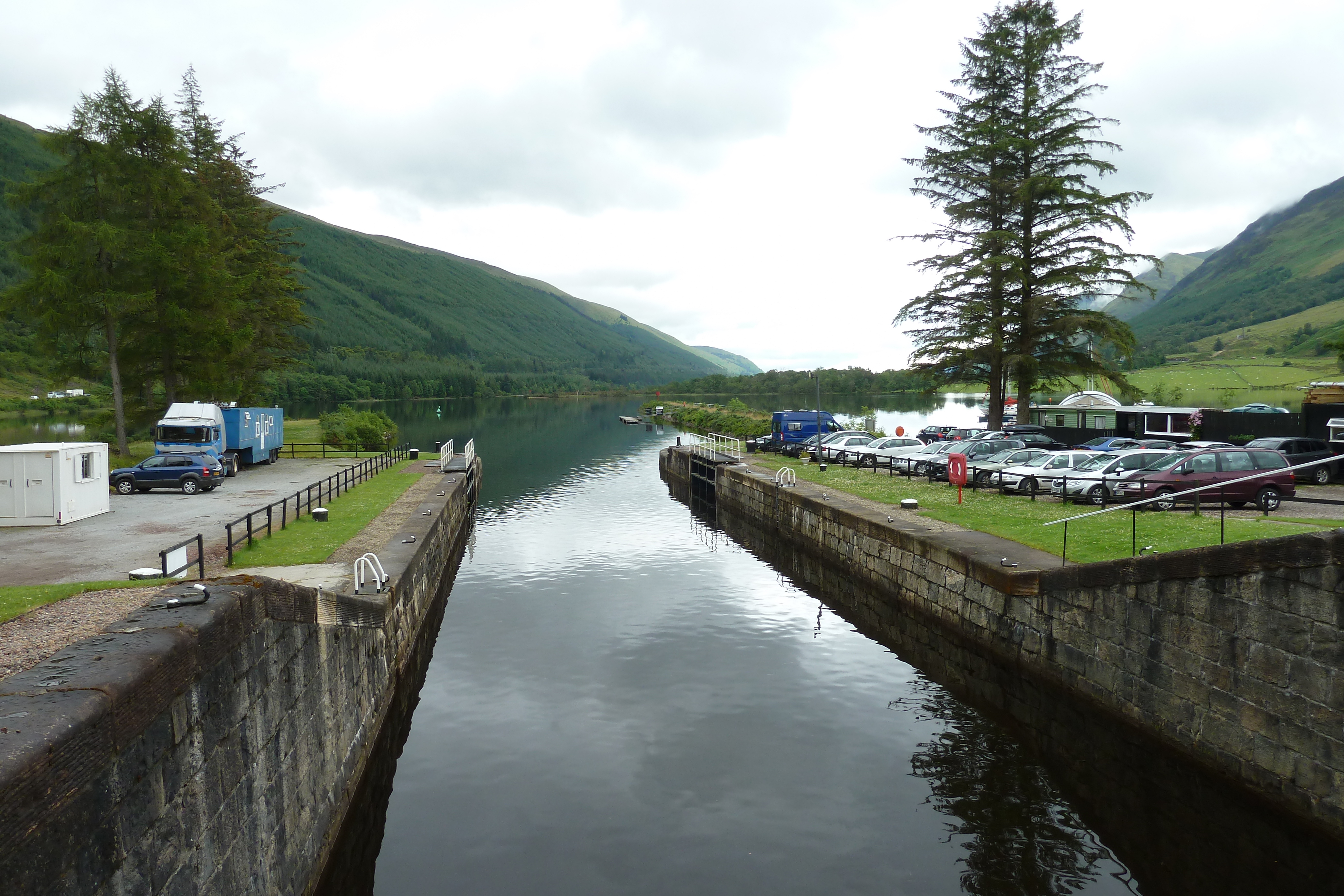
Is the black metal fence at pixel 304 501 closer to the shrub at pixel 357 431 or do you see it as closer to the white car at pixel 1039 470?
the shrub at pixel 357 431

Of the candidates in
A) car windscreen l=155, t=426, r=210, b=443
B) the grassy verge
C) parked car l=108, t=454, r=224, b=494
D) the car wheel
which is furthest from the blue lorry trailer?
the car wheel

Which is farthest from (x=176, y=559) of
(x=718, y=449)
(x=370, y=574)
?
(x=718, y=449)

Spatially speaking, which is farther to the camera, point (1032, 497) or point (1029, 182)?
point (1029, 182)

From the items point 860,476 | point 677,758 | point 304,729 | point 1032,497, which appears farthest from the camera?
point 860,476

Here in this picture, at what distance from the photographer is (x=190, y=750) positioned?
6.24 m

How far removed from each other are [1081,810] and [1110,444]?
98.1ft

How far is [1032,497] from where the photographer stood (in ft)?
83.0

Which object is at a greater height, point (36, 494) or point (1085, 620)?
point (36, 494)

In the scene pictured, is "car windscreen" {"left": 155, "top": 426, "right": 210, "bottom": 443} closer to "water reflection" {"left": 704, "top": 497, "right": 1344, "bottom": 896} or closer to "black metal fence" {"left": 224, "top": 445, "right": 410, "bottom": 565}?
"black metal fence" {"left": 224, "top": 445, "right": 410, "bottom": 565}

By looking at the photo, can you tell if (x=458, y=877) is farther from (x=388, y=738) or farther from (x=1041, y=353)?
(x=1041, y=353)

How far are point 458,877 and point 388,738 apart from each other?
446 centimetres

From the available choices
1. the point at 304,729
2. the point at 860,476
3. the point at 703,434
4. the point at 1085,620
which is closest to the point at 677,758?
the point at 304,729

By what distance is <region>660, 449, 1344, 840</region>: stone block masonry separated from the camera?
9.55 metres

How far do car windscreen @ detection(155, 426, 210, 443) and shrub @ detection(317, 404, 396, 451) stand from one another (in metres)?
17.0
